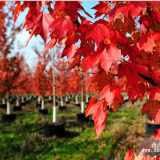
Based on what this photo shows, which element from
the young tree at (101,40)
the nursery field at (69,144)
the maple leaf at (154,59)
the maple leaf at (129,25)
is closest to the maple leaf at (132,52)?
the young tree at (101,40)

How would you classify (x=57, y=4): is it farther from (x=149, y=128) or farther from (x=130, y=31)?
(x=149, y=128)

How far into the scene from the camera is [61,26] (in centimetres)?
73

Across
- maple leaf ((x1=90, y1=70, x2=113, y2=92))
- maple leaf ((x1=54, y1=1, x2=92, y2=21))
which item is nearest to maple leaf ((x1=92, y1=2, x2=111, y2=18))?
maple leaf ((x1=54, y1=1, x2=92, y2=21))

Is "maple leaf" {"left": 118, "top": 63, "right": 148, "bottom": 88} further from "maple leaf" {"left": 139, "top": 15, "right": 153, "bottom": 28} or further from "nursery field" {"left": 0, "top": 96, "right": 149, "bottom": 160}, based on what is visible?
"nursery field" {"left": 0, "top": 96, "right": 149, "bottom": 160}

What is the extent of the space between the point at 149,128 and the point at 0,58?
7.86 meters

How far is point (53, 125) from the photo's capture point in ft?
16.1

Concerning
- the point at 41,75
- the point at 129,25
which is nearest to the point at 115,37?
the point at 129,25

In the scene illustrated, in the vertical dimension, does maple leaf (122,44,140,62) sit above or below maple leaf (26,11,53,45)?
below

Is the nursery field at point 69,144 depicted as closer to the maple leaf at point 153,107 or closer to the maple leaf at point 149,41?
the maple leaf at point 153,107

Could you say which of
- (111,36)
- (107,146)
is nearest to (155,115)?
(111,36)

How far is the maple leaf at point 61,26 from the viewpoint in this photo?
728 millimetres

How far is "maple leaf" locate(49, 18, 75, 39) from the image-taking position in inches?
28.6

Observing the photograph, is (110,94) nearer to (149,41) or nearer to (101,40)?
(101,40)

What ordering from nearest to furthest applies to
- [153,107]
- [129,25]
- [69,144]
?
[153,107] → [129,25] → [69,144]
